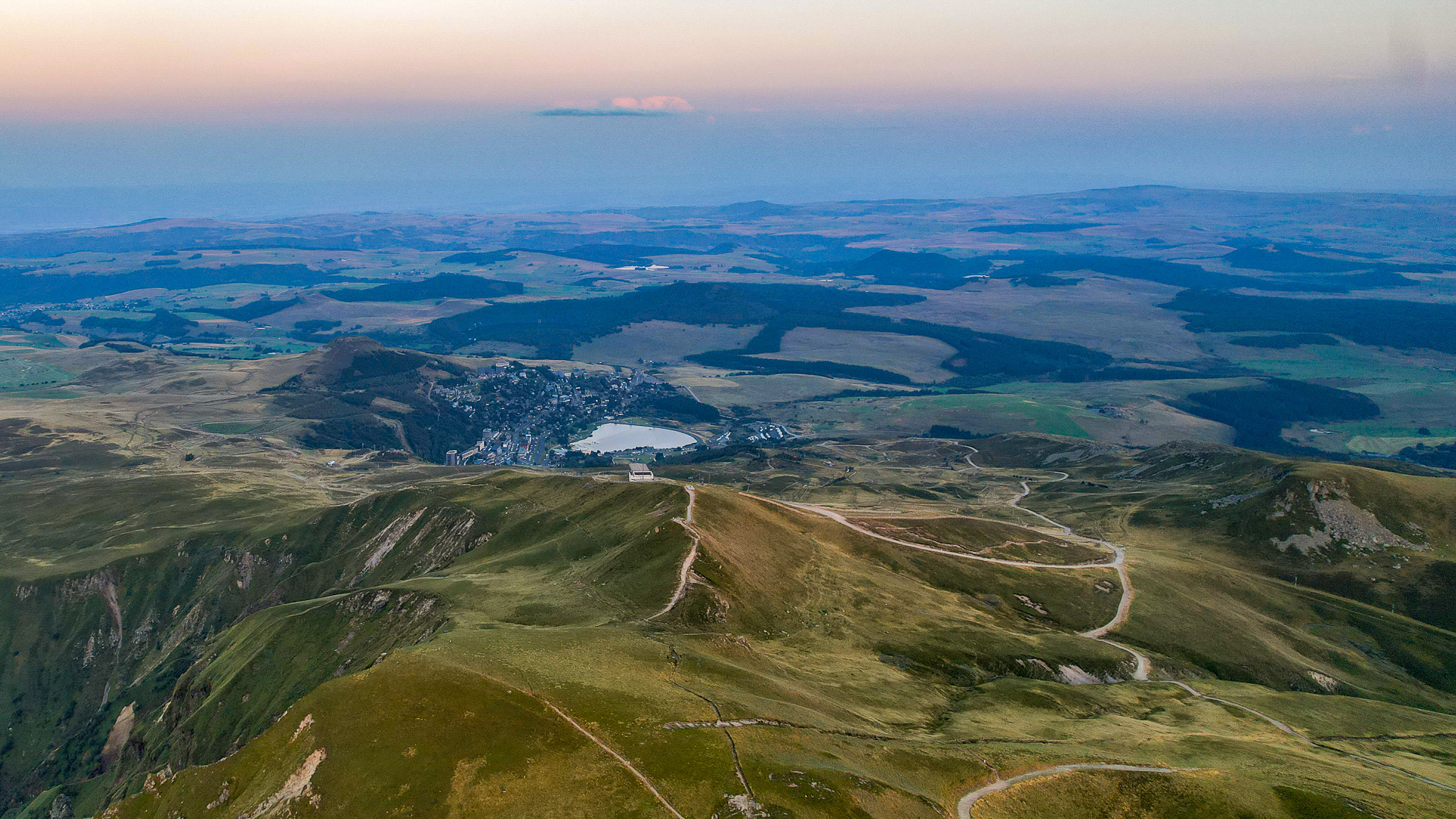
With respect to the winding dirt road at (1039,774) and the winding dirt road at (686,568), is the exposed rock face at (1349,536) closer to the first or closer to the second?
the winding dirt road at (1039,774)

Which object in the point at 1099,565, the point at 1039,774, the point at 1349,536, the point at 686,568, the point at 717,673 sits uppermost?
the point at 717,673

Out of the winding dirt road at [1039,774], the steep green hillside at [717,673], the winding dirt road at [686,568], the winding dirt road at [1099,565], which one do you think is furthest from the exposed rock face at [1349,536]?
the winding dirt road at [686,568]

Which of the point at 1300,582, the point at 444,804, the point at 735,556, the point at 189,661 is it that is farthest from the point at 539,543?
the point at 1300,582

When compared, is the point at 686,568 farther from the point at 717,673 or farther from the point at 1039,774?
the point at 1039,774

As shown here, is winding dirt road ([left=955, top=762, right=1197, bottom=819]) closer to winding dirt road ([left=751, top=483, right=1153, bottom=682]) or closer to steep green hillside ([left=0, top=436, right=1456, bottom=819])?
steep green hillside ([left=0, top=436, right=1456, bottom=819])

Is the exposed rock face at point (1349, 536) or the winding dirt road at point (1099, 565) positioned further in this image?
the exposed rock face at point (1349, 536)

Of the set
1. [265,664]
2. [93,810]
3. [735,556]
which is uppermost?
[735,556]

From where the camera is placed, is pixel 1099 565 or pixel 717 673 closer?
pixel 717 673

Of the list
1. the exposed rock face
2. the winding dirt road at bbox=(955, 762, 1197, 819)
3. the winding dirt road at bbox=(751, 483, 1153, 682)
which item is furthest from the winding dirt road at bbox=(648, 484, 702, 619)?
the exposed rock face

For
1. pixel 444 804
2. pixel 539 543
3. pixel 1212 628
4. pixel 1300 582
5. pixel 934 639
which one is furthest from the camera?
pixel 1300 582

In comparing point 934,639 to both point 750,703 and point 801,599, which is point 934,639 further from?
point 750,703

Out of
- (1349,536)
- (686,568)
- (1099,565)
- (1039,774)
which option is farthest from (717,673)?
(1349,536)
